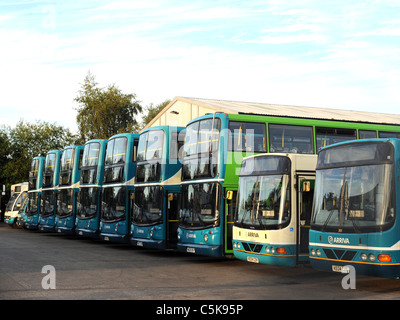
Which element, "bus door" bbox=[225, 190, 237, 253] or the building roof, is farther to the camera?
the building roof

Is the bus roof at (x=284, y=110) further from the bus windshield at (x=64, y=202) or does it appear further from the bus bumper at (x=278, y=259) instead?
the bus bumper at (x=278, y=259)

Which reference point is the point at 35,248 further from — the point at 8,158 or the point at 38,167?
the point at 8,158

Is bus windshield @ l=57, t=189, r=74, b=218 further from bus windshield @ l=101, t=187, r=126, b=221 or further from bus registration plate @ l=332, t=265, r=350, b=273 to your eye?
bus registration plate @ l=332, t=265, r=350, b=273

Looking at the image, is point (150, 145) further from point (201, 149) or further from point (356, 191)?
point (356, 191)

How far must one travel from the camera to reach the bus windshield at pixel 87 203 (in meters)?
25.2

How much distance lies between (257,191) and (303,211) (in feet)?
4.02

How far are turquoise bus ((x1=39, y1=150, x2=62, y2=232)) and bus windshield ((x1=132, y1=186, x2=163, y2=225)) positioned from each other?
11.9m

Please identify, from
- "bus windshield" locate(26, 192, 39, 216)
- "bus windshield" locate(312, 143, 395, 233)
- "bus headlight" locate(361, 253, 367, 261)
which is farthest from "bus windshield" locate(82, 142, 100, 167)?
"bus headlight" locate(361, 253, 367, 261)

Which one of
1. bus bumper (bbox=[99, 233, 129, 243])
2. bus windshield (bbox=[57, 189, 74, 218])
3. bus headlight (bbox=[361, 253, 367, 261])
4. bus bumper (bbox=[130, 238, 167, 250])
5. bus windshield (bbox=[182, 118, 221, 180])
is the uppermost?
bus windshield (bbox=[182, 118, 221, 180])

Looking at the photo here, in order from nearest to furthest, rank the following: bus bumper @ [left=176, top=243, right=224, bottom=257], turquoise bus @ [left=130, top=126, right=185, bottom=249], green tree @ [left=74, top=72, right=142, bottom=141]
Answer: bus bumper @ [left=176, top=243, right=224, bottom=257], turquoise bus @ [left=130, top=126, right=185, bottom=249], green tree @ [left=74, top=72, right=142, bottom=141]

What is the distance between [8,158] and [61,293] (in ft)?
177

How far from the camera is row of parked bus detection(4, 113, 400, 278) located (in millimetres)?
11516

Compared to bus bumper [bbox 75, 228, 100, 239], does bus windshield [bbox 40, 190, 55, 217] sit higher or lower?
higher

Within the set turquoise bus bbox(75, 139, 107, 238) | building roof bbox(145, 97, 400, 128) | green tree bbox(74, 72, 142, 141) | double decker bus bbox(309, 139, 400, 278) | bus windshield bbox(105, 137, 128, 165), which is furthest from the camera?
green tree bbox(74, 72, 142, 141)
